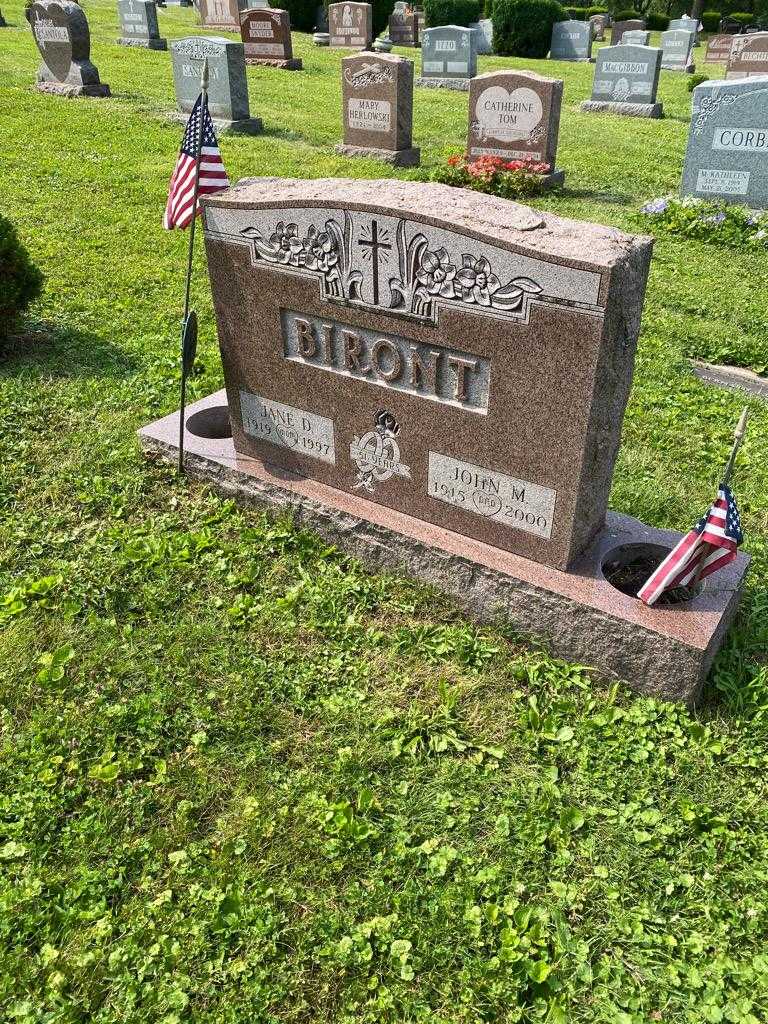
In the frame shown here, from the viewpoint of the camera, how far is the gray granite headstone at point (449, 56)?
18547 mm

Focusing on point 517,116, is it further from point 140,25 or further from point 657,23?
point 657,23

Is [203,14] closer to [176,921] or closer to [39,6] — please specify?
Answer: [39,6]

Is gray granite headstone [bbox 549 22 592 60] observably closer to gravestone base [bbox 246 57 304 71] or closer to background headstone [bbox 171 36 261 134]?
gravestone base [bbox 246 57 304 71]

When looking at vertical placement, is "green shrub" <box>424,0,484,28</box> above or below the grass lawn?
above

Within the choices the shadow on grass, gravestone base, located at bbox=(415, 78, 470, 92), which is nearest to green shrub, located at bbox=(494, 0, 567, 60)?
gravestone base, located at bbox=(415, 78, 470, 92)

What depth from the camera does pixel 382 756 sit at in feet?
10.4

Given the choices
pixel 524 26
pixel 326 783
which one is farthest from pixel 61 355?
pixel 524 26

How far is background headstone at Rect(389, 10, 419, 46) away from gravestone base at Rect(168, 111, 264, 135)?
15958 millimetres

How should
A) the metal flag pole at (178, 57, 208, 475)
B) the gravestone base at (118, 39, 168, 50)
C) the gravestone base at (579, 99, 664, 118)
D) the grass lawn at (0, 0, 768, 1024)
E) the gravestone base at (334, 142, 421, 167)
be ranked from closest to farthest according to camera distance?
the grass lawn at (0, 0, 768, 1024), the metal flag pole at (178, 57, 208, 475), the gravestone base at (334, 142, 421, 167), the gravestone base at (579, 99, 664, 118), the gravestone base at (118, 39, 168, 50)

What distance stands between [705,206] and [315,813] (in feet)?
30.4

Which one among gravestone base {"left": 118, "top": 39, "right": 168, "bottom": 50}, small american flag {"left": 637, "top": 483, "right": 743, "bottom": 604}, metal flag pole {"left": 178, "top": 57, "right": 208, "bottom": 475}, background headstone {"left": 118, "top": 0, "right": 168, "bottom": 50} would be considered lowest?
small american flag {"left": 637, "top": 483, "right": 743, "bottom": 604}

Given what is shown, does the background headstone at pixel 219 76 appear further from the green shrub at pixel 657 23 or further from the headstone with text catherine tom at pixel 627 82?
the green shrub at pixel 657 23

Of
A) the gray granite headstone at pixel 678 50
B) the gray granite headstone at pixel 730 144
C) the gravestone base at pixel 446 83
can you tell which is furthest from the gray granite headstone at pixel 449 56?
the gray granite headstone at pixel 730 144

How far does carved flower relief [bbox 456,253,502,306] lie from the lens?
3.12 metres
